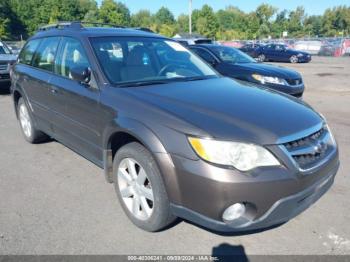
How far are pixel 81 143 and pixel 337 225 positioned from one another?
2.66 metres

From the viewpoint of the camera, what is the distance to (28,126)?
5523 mm

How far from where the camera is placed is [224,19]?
11156 centimetres

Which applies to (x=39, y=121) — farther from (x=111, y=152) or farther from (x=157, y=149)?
(x=157, y=149)

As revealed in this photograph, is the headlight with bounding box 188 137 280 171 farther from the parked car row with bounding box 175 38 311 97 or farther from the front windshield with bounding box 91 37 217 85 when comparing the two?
the parked car row with bounding box 175 38 311 97

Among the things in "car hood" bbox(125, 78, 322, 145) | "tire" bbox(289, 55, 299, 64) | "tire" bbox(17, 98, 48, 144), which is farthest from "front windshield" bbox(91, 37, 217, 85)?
"tire" bbox(289, 55, 299, 64)

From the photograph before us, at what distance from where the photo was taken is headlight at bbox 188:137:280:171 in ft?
8.20

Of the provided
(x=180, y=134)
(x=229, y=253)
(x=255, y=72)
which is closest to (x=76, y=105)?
(x=180, y=134)

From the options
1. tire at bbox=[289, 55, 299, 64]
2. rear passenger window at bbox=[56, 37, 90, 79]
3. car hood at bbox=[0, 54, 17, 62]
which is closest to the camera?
rear passenger window at bbox=[56, 37, 90, 79]

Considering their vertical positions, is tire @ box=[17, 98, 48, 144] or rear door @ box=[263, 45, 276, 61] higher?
tire @ box=[17, 98, 48, 144]

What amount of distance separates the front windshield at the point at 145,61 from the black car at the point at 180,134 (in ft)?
0.05

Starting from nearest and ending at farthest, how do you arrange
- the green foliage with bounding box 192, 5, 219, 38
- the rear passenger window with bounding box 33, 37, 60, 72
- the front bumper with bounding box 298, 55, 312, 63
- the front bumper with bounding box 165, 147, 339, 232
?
the front bumper with bounding box 165, 147, 339, 232
the rear passenger window with bounding box 33, 37, 60, 72
the front bumper with bounding box 298, 55, 312, 63
the green foliage with bounding box 192, 5, 219, 38

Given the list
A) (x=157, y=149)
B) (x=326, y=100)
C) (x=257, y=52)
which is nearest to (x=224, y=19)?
(x=257, y=52)

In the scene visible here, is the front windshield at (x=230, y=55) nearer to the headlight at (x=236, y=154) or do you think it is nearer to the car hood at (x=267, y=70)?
the car hood at (x=267, y=70)

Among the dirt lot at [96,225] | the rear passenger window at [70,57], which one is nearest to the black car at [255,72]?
the dirt lot at [96,225]
